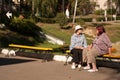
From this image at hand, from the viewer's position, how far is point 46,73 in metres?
11.1

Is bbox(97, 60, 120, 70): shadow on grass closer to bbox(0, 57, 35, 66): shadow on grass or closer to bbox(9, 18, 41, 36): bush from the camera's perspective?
bbox(0, 57, 35, 66): shadow on grass

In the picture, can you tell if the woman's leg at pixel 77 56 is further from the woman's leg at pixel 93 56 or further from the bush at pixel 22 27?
the bush at pixel 22 27

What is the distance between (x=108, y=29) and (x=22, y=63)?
31.5 metres

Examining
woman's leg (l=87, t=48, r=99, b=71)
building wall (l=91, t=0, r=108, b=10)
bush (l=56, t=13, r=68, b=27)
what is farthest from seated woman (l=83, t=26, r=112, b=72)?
building wall (l=91, t=0, r=108, b=10)

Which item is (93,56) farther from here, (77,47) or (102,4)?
(102,4)

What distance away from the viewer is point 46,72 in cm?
1132

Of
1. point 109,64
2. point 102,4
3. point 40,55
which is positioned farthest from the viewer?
point 102,4

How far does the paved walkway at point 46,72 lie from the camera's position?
10.4 meters

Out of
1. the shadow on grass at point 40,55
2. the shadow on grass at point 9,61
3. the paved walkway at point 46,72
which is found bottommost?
the shadow on grass at point 9,61

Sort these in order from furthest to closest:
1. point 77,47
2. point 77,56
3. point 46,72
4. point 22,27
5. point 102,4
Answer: point 102,4
point 22,27
point 77,47
point 77,56
point 46,72

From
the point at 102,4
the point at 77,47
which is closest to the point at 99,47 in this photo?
the point at 77,47

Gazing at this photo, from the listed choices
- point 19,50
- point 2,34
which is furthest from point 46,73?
point 2,34

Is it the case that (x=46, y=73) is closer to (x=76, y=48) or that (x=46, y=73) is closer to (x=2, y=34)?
(x=76, y=48)

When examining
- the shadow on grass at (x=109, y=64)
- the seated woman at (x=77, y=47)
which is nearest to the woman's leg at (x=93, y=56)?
the seated woman at (x=77, y=47)
